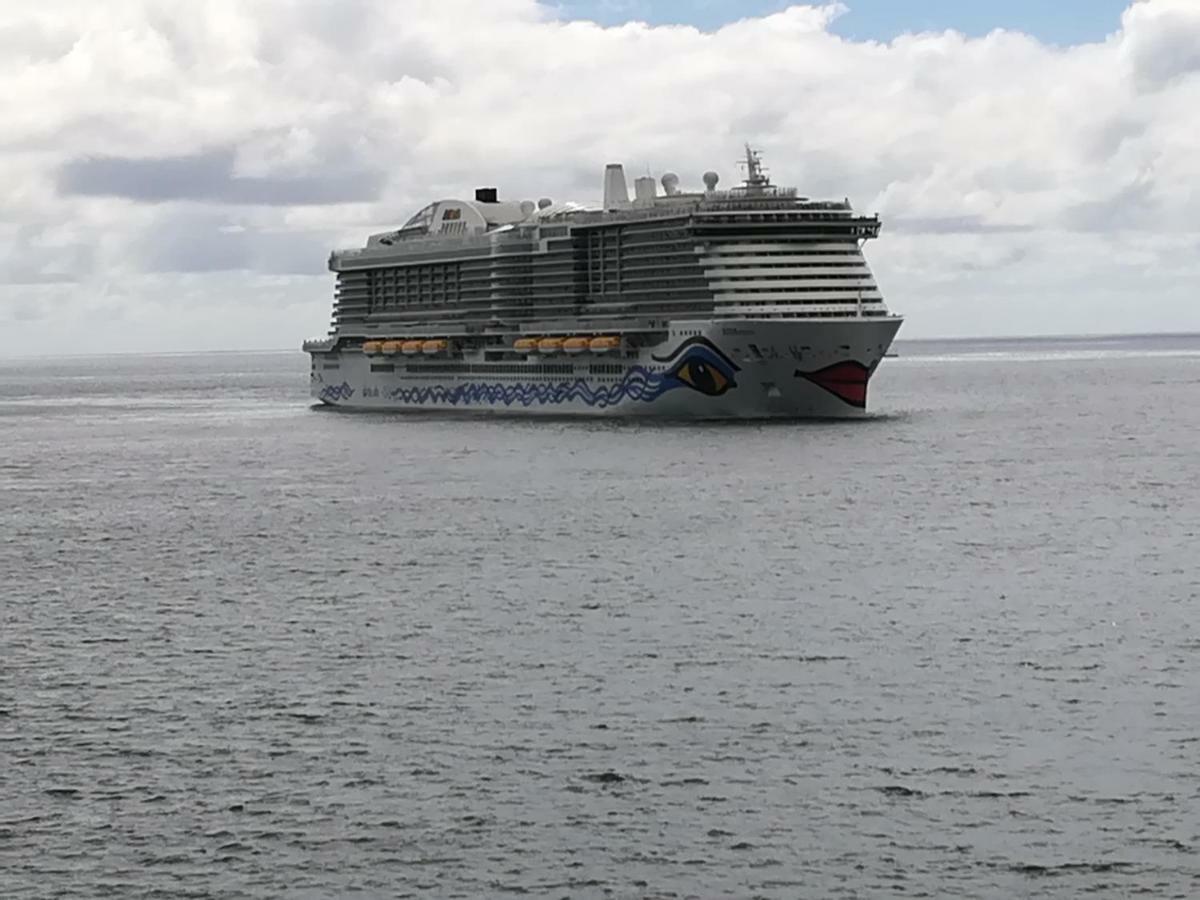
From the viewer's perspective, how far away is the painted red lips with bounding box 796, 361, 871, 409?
89.1 metres

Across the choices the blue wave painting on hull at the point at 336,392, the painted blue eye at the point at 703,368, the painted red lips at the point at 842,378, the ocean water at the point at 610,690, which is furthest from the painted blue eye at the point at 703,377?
the blue wave painting on hull at the point at 336,392

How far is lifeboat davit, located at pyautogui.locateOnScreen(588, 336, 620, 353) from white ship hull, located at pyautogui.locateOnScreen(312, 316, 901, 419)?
2.96 ft

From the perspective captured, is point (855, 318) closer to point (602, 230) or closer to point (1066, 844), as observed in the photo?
point (602, 230)

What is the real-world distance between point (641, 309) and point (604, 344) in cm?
247

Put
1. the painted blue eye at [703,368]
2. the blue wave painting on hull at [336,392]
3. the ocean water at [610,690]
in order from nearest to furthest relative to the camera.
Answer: the ocean water at [610,690]
the painted blue eye at [703,368]
the blue wave painting on hull at [336,392]

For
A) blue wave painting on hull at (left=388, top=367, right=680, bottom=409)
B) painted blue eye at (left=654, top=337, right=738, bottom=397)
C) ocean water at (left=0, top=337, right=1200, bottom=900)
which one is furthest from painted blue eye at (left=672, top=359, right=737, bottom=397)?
ocean water at (left=0, top=337, right=1200, bottom=900)

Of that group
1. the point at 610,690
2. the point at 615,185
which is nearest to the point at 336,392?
the point at 615,185

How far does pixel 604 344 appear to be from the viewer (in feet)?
314

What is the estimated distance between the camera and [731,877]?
2394 cm

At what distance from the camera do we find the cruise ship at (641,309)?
8906 centimetres

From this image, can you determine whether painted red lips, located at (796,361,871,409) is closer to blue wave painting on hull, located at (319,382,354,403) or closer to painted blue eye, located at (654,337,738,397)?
painted blue eye, located at (654,337,738,397)

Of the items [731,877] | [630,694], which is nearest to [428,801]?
[731,877]

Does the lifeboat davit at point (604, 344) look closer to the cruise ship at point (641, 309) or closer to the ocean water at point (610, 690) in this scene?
the cruise ship at point (641, 309)

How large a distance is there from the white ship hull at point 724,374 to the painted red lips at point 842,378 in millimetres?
43
